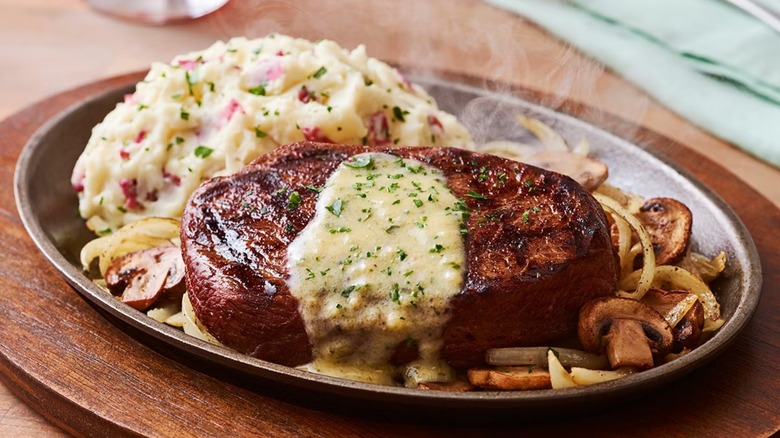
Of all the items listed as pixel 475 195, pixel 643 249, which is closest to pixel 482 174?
pixel 475 195

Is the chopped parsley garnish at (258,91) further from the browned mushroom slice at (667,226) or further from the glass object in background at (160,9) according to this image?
the glass object in background at (160,9)

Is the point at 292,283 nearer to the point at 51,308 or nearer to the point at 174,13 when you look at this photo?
the point at 51,308

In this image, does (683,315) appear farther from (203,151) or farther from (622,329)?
(203,151)

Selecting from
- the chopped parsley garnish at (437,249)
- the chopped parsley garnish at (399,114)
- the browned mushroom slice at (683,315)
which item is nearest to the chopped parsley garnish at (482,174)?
the chopped parsley garnish at (437,249)

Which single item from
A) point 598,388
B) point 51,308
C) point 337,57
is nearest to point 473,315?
point 598,388

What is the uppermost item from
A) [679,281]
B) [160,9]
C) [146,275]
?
[679,281]

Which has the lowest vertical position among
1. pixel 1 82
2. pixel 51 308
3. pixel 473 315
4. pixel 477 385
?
pixel 1 82
